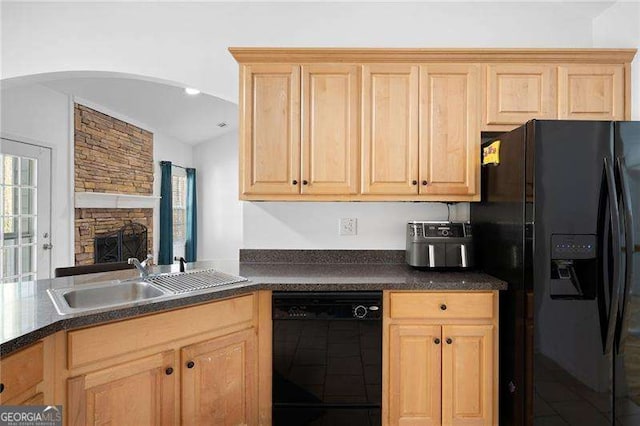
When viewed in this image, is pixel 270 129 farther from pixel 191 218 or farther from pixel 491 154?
pixel 191 218

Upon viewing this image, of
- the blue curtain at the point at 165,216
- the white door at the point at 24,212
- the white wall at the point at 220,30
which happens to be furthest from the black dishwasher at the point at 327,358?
the blue curtain at the point at 165,216

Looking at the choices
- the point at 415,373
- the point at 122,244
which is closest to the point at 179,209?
the point at 122,244

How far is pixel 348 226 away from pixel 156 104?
137 inches

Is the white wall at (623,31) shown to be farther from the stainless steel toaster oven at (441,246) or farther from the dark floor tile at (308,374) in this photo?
the dark floor tile at (308,374)

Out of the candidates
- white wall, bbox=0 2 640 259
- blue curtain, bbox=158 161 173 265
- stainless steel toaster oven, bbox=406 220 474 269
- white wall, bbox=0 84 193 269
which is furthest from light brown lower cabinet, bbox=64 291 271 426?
blue curtain, bbox=158 161 173 265

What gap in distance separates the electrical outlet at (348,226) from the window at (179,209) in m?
4.86

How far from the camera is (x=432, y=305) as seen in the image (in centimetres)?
184

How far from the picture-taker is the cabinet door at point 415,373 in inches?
72.4

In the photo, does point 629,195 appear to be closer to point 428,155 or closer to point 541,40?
point 428,155

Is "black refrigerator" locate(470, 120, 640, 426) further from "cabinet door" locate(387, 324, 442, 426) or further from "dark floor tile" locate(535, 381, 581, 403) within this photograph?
"cabinet door" locate(387, 324, 442, 426)

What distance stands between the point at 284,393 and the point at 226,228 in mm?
5487

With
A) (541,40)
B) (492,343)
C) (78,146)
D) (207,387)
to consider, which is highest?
(541,40)

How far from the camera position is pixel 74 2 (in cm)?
245

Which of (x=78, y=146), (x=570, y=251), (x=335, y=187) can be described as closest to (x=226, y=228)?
(x=78, y=146)
